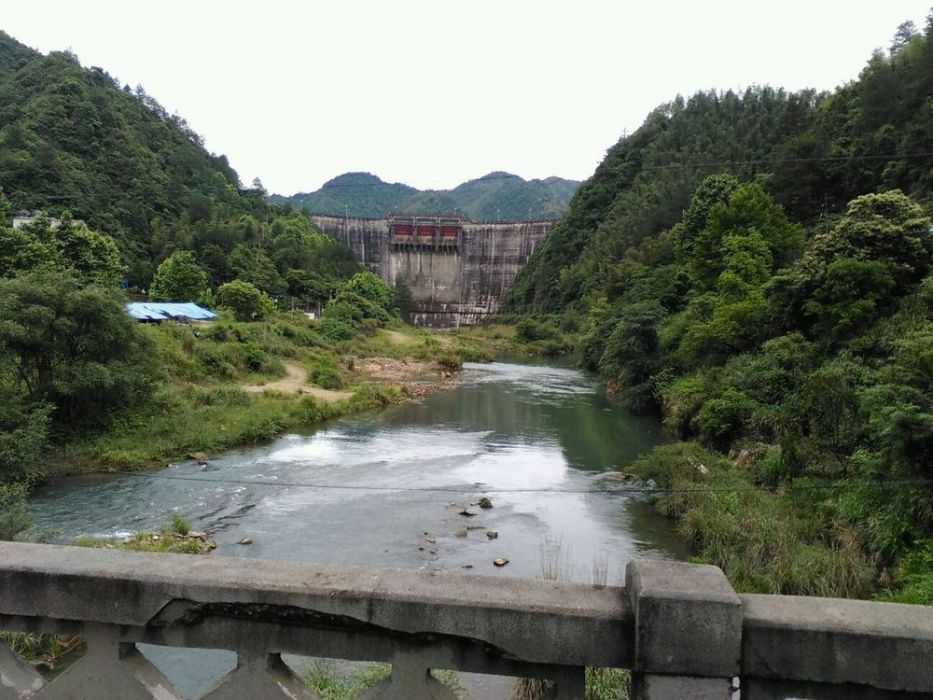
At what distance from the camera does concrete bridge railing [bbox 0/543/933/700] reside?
2143mm

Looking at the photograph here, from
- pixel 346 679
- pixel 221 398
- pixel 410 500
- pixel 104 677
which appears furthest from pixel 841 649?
pixel 221 398

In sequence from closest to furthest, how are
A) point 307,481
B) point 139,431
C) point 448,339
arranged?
point 307,481 < point 139,431 < point 448,339

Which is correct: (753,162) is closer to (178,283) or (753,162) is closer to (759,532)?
(178,283)

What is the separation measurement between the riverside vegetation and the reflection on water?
6.50 ft

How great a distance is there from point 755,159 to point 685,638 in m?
68.9

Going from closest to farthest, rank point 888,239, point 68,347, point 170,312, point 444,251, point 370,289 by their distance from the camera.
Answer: point 888,239 → point 68,347 → point 170,312 → point 370,289 → point 444,251

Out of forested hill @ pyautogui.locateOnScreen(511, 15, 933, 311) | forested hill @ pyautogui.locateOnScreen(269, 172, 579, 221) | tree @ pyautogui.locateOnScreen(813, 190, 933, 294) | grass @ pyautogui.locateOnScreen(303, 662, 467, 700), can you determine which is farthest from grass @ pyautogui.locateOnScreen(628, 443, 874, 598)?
forested hill @ pyautogui.locateOnScreen(269, 172, 579, 221)

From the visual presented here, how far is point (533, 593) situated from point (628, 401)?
2969 cm

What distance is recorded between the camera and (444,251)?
102m

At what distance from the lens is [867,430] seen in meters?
13.8

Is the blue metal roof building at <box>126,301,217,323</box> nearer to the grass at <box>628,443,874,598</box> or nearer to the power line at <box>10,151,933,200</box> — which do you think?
the power line at <box>10,151,933,200</box>

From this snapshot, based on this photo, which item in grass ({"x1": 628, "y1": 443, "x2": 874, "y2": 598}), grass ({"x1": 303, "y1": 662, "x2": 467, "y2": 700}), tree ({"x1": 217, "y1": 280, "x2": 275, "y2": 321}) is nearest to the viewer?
grass ({"x1": 303, "y1": 662, "x2": 467, "y2": 700})

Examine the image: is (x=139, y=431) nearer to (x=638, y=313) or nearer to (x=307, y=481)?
(x=307, y=481)

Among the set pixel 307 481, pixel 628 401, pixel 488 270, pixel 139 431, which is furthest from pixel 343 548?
pixel 488 270
